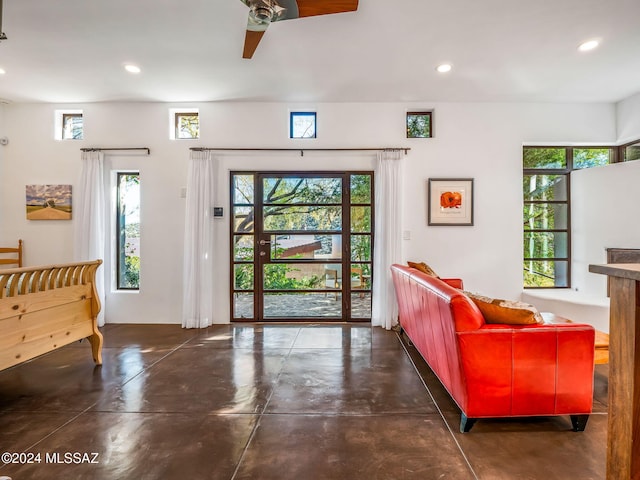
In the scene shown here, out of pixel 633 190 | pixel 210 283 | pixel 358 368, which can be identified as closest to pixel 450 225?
pixel 633 190

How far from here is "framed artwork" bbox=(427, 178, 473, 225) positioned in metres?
4.30

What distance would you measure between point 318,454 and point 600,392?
2269 mm

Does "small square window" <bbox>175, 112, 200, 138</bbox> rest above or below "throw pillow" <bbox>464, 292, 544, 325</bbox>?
above

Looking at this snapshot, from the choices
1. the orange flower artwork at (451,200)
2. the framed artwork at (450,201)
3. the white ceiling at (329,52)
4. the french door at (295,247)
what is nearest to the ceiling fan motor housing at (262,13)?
the white ceiling at (329,52)

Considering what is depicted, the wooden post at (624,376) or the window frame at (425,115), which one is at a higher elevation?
the window frame at (425,115)

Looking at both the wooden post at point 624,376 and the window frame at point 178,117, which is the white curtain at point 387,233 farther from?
the wooden post at point 624,376

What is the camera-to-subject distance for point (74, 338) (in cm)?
276

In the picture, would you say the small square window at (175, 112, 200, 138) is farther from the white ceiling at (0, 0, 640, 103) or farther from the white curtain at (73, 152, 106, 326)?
the white curtain at (73, 152, 106, 326)

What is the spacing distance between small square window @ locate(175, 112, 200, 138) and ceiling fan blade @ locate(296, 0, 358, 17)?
290 centimetres

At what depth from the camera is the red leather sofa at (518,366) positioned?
1.88 m

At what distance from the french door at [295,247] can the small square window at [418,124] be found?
1172 mm

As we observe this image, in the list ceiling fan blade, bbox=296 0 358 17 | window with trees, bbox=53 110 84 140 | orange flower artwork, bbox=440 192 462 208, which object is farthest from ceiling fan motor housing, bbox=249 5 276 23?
window with trees, bbox=53 110 84 140

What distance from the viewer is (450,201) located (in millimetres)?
4309

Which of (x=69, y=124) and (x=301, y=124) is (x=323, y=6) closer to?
(x=301, y=124)
